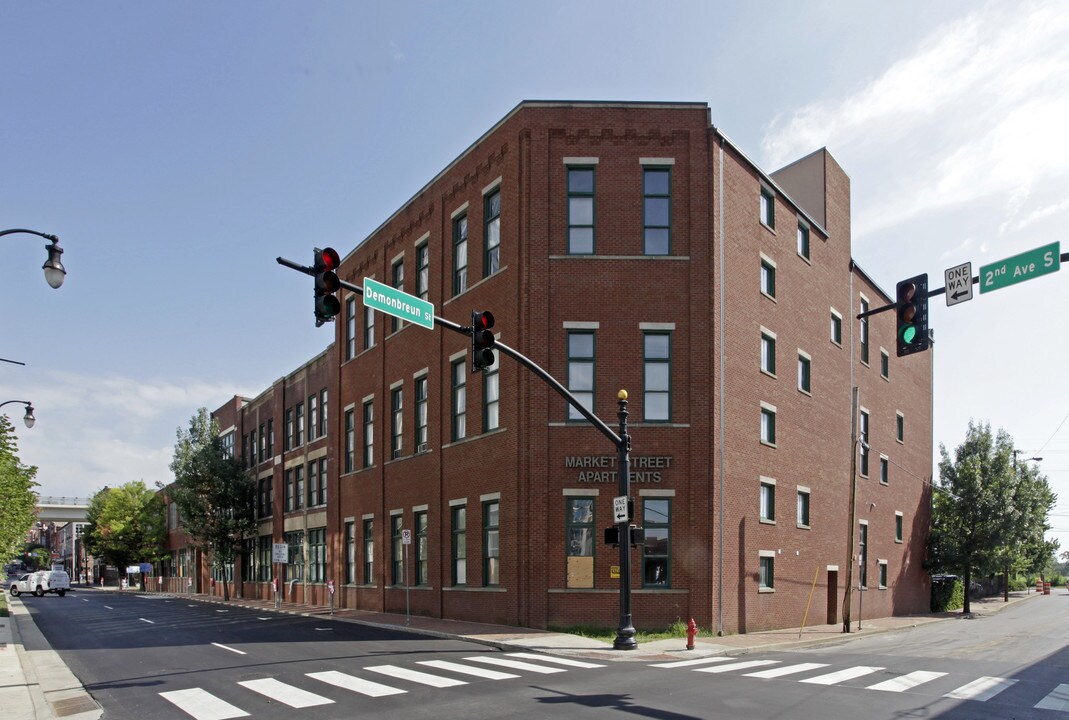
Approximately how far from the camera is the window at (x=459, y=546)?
28656mm

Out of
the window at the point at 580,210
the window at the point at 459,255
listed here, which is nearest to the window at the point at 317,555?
the window at the point at 459,255

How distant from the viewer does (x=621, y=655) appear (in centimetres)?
1928

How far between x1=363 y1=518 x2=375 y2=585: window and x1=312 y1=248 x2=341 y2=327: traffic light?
25.2 m

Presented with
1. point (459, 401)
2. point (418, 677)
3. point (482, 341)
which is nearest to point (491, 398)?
point (459, 401)

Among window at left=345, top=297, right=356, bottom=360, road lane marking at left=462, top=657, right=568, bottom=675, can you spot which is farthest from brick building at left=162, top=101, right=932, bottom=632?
road lane marking at left=462, top=657, right=568, bottom=675

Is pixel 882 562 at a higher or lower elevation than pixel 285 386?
lower

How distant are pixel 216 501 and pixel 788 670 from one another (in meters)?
45.1

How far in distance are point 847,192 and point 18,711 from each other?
34.1 meters

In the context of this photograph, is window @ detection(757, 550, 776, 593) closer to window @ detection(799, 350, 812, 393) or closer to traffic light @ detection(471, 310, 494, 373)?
window @ detection(799, 350, 812, 393)

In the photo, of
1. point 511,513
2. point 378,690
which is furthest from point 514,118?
point 378,690

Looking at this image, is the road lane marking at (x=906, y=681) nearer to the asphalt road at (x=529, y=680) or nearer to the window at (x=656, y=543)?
the asphalt road at (x=529, y=680)

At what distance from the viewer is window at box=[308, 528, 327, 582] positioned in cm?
4259

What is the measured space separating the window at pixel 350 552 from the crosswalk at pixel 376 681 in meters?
20.1

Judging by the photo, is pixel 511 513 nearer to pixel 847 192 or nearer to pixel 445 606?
pixel 445 606
